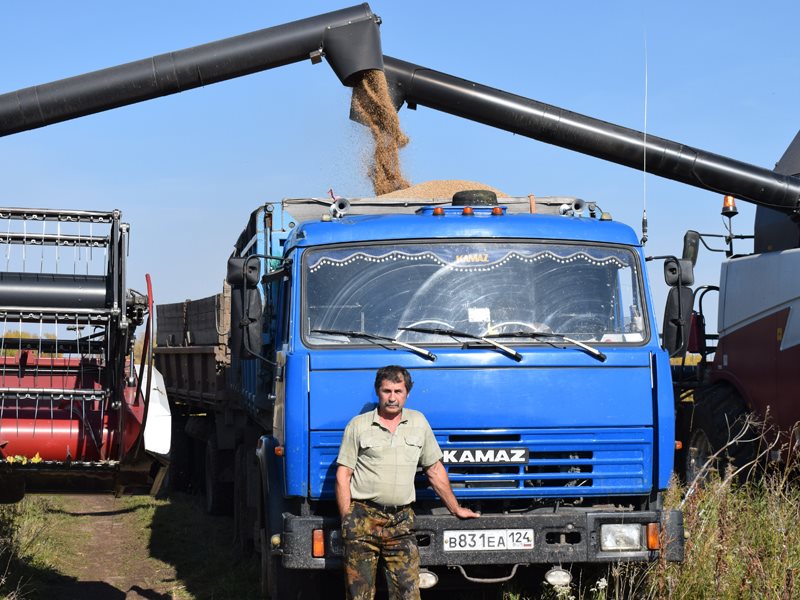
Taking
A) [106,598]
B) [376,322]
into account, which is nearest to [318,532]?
[376,322]

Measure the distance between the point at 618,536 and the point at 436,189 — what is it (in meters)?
4.42

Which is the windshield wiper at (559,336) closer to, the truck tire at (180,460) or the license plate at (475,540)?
the license plate at (475,540)

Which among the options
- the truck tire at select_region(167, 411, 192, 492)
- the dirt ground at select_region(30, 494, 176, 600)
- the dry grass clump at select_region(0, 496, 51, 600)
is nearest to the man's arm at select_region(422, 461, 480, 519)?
the dry grass clump at select_region(0, 496, 51, 600)

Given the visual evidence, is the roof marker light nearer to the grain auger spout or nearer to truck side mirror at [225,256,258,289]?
the grain auger spout

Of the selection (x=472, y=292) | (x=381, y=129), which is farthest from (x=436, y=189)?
(x=472, y=292)

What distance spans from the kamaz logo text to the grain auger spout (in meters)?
5.42

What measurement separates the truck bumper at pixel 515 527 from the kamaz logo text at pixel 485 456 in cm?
30

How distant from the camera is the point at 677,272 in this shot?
6.63 m

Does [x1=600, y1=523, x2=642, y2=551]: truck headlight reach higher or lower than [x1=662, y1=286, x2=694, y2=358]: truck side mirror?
lower

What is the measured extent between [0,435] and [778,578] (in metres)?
4.90

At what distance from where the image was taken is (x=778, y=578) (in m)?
6.55

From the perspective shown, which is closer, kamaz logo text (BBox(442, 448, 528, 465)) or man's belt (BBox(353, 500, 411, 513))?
man's belt (BBox(353, 500, 411, 513))

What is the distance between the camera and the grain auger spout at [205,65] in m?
10.4

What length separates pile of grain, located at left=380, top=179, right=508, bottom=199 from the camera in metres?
9.52
